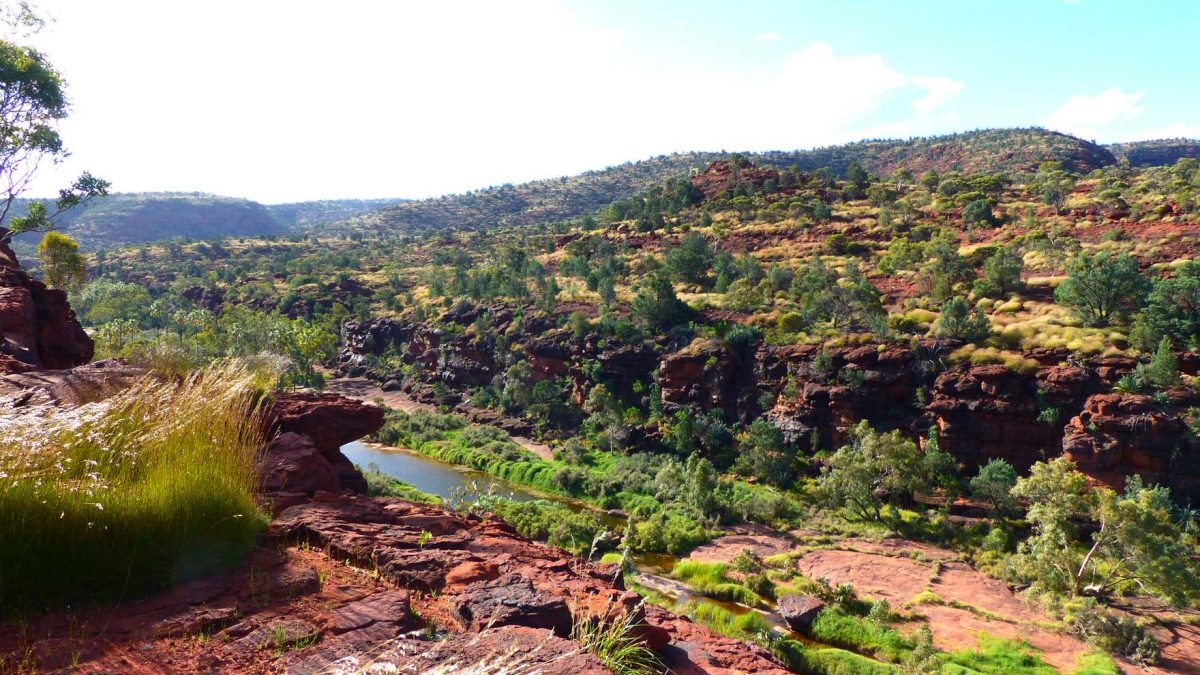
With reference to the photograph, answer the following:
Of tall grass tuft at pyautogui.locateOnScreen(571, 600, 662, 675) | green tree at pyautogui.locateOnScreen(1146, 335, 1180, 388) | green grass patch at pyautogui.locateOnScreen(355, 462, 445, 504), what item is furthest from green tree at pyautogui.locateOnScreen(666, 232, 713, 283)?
tall grass tuft at pyautogui.locateOnScreen(571, 600, 662, 675)

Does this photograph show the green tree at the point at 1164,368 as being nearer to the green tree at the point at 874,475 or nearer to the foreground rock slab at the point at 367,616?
the green tree at the point at 874,475

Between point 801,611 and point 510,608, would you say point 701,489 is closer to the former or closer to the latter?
point 801,611

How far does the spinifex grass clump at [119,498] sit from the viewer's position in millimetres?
3586

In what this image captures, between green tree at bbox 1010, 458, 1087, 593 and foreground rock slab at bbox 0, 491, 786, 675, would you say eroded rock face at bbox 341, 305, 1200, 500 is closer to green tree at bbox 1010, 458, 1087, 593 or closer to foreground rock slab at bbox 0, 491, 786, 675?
green tree at bbox 1010, 458, 1087, 593

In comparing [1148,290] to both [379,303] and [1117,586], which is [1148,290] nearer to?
[1117,586]

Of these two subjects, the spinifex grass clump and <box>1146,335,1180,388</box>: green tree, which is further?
<box>1146,335,1180,388</box>: green tree

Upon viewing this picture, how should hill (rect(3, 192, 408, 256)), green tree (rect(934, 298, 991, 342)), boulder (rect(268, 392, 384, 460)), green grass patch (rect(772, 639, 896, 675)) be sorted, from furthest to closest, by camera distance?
hill (rect(3, 192, 408, 256)) < green tree (rect(934, 298, 991, 342)) < green grass patch (rect(772, 639, 896, 675)) < boulder (rect(268, 392, 384, 460))

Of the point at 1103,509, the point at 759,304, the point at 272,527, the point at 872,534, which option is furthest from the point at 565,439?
the point at 272,527

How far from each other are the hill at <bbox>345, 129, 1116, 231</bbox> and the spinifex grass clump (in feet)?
341

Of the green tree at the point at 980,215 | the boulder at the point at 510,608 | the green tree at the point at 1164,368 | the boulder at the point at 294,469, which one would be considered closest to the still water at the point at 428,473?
the boulder at the point at 294,469

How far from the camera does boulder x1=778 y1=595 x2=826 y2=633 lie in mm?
17719

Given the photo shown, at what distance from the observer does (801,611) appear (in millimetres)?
17797

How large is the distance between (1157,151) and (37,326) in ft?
532

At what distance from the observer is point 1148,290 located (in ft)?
101
